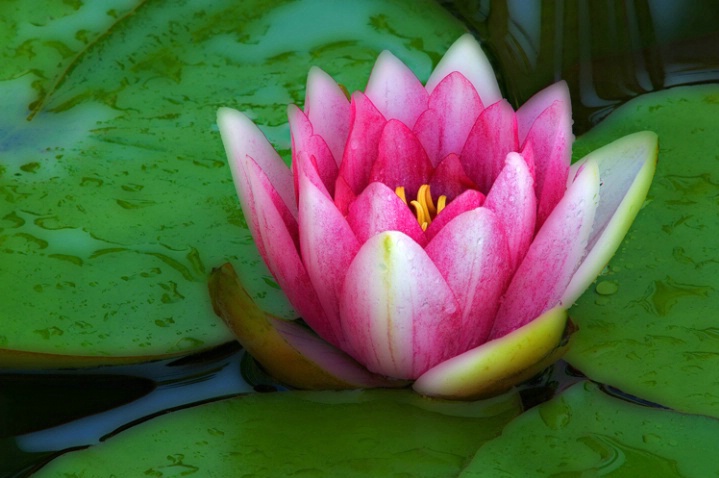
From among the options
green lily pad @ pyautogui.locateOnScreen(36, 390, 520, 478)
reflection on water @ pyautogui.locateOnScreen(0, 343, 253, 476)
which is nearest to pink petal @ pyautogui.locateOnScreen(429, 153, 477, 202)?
green lily pad @ pyautogui.locateOnScreen(36, 390, 520, 478)

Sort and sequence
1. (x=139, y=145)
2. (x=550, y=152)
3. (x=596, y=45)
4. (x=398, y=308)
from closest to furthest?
(x=398, y=308)
(x=550, y=152)
(x=139, y=145)
(x=596, y=45)

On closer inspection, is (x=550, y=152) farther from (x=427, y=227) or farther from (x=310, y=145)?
(x=310, y=145)

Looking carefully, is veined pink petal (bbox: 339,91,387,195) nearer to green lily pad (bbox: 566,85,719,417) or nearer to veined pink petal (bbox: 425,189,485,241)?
veined pink petal (bbox: 425,189,485,241)

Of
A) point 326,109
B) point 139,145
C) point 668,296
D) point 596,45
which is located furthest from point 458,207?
point 596,45

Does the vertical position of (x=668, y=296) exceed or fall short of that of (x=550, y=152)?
it falls short

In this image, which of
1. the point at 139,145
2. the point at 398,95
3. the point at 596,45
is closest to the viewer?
the point at 398,95

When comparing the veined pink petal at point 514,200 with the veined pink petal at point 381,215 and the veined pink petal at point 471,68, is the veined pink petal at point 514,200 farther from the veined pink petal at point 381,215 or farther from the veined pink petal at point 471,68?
the veined pink petal at point 471,68
